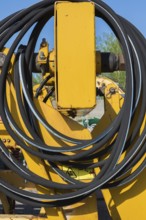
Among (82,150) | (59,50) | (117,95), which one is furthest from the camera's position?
(117,95)

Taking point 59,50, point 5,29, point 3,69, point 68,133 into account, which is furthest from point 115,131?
point 5,29

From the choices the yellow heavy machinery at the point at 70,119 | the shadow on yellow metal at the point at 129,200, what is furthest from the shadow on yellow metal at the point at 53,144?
the shadow on yellow metal at the point at 129,200

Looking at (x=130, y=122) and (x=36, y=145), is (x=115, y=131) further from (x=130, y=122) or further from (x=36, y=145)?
(x=36, y=145)

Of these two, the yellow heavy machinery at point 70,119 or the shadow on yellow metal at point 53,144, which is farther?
the shadow on yellow metal at point 53,144

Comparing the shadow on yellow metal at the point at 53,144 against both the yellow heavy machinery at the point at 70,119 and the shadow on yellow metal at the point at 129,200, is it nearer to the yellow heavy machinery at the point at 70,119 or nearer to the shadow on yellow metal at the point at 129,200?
the yellow heavy machinery at the point at 70,119

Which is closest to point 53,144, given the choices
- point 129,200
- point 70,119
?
point 70,119

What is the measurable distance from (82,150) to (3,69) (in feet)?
2.37

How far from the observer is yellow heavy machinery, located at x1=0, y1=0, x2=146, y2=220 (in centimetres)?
276

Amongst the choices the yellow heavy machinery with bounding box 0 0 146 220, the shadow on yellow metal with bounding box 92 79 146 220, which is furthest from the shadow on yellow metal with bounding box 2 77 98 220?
the shadow on yellow metal with bounding box 92 79 146 220

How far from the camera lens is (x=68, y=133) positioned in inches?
118

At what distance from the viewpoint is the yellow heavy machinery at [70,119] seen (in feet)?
9.05

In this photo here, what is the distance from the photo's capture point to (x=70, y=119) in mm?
3049

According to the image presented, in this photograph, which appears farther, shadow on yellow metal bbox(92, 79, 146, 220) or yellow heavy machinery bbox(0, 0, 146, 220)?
shadow on yellow metal bbox(92, 79, 146, 220)

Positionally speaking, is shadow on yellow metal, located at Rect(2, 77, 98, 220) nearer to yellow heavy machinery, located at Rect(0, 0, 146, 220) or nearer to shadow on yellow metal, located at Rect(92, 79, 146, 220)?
yellow heavy machinery, located at Rect(0, 0, 146, 220)
